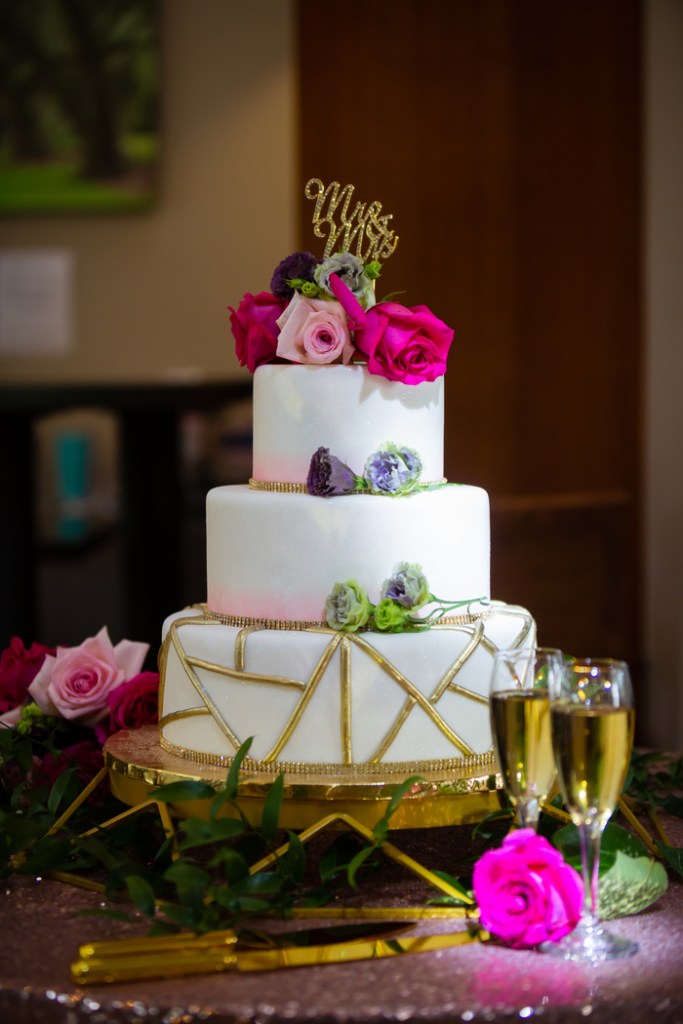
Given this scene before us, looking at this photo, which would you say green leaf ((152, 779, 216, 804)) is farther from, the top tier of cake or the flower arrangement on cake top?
the flower arrangement on cake top

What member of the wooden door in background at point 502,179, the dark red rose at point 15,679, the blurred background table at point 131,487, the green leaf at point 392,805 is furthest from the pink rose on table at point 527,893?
the wooden door in background at point 502,179

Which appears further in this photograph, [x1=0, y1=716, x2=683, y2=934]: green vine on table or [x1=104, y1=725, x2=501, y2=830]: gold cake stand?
[x1=104, y1=725, x2=501, y2=830]: gold cake stand

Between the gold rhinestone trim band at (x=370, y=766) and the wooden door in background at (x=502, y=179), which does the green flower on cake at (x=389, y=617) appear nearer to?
the gold rhinestone trim band at (x=370, y=766)

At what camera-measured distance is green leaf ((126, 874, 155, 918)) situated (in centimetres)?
132

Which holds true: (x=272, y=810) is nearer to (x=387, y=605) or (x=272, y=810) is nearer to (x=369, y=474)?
→ (x=387, y=605)

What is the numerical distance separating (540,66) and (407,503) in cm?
448

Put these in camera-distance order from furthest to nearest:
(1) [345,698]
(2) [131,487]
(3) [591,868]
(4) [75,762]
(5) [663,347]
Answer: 1. (5) [663,347]
2. (2) [131,487]
3. (4) [75,762]
4. (1) [345,698]
5. (3) [591,868]

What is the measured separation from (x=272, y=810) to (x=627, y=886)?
37cm

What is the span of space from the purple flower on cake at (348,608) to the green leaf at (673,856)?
422mm

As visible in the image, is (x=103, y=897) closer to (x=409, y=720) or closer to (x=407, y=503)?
(x=409, y=720)

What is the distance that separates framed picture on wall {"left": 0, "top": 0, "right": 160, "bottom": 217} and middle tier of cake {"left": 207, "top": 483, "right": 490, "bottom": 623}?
15.9 feet

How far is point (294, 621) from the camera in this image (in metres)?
1.68

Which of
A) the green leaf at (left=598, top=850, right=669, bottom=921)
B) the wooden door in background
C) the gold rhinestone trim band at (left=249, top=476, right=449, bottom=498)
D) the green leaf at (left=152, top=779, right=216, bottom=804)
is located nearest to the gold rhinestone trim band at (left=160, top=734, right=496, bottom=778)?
the green leaf at (left=152, top=779, right=216, bottom=804)

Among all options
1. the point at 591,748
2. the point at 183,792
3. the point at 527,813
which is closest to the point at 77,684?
the point at 183,792
